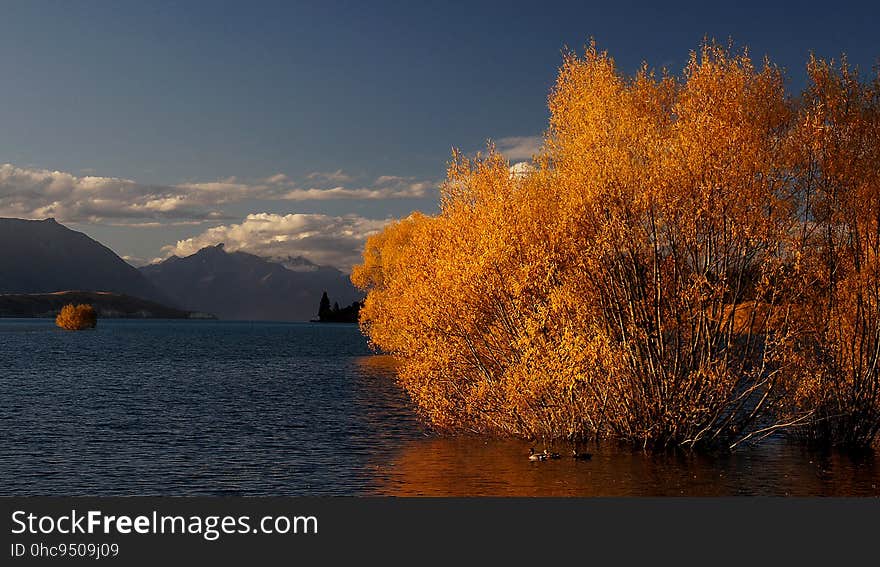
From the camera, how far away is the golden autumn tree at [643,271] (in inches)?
1187

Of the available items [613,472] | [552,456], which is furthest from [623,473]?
[552,456]

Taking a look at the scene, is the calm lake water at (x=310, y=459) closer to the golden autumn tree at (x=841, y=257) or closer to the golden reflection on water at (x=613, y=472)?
the golden reflection on water at (x=613, y=472)

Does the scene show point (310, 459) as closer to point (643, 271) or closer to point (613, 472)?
point (613, 472)

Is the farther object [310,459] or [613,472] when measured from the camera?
[310,459]

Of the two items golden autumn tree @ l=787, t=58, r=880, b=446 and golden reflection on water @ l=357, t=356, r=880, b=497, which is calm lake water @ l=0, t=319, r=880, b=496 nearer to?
golden reflection on water @ l=357, t=356, r=880, b=497

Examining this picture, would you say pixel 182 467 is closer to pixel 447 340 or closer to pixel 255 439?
pixel 255 439

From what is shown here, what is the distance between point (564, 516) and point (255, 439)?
21.4 meters

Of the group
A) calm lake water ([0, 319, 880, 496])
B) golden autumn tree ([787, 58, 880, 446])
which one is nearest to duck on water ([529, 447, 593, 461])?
calm lake water ([0, 319, 880, 496])

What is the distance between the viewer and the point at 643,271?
102 feet

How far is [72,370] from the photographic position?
279 ft

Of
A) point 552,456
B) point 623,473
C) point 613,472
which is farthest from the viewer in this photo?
point 552,456

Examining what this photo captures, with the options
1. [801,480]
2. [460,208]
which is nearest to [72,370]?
[460,208]

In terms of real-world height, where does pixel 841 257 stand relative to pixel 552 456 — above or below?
above

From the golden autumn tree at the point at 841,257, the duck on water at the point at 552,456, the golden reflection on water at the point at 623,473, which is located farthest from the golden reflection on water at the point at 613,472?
the golden autumn tree at the point at 841,257
